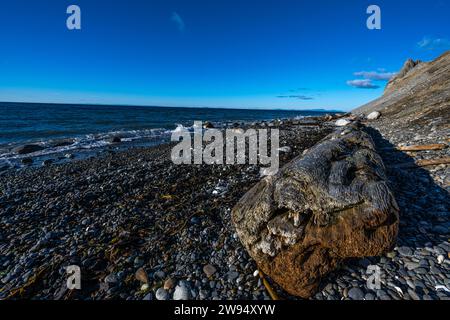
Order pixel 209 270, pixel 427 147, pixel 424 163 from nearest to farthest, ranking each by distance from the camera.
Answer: pixel 209 270 < pixel 424 163 < pixel 427 147

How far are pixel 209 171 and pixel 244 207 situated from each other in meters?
5.72

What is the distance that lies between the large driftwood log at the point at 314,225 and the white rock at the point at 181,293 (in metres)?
1.21

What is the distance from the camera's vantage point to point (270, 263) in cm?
358

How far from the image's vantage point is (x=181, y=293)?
3633 millimetres

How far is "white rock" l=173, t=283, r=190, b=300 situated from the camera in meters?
3.59

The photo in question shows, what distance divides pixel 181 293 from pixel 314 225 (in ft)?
7.60

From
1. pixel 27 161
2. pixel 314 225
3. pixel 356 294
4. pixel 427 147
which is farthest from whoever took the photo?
pixel 27 161

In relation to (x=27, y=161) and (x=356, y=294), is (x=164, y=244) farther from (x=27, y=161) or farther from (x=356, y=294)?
(x=27, y=161)

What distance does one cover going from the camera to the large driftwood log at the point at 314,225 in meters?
3.36

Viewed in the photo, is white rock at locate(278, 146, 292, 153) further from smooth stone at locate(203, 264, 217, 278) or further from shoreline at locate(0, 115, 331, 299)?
smooth stone at locate(203, 264, 217, 278)

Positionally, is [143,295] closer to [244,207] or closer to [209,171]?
[244,207]

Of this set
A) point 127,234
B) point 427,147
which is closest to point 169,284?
point 127,234
